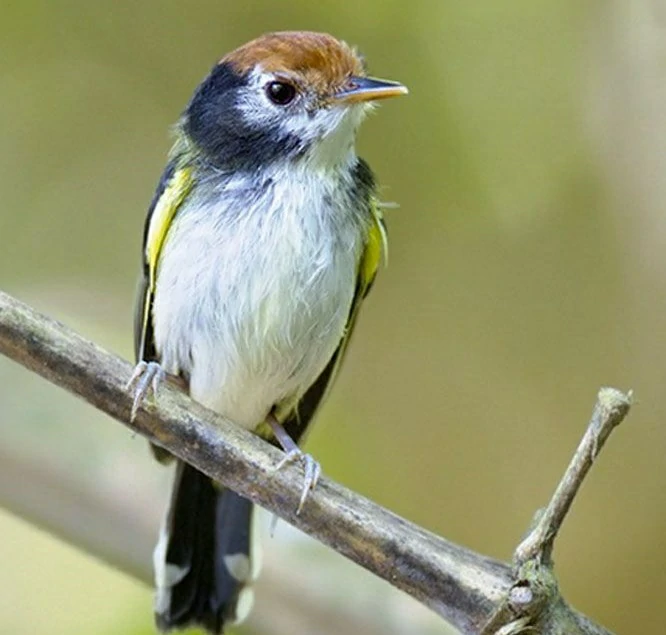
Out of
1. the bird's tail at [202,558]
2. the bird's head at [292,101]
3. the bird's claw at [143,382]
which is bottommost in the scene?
the bird's tail at [202,558]

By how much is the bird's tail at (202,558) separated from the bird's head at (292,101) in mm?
855

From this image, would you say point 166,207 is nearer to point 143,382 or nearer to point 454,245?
point 143,382

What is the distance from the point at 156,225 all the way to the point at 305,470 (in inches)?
29.9

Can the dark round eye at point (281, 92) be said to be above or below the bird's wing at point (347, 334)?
above

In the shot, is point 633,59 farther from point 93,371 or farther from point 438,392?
point 93,371

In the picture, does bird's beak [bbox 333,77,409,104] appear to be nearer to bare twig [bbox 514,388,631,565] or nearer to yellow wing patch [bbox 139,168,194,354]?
yellow wing patch [bbox 139,168,194,354]

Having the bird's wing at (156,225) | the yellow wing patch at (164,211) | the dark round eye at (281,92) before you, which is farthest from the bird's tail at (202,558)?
the dark round eye at (281,92)

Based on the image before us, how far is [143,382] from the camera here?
2273 millimetres

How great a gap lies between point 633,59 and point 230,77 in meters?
1.62

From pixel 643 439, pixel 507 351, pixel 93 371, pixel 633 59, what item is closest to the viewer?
pixel 93 371

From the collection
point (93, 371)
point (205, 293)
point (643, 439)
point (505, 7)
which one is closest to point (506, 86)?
point (505, 7)

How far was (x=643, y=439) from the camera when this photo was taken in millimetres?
4062

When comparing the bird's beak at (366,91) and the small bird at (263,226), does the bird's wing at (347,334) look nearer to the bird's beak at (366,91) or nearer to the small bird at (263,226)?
the small bird at (263,226)

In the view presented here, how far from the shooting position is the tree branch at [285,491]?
6.59ft
